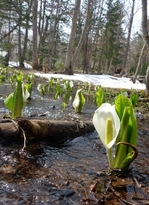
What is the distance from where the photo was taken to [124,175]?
1.31 m

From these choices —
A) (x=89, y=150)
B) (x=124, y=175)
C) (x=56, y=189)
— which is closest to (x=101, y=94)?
(x=89, y=150)

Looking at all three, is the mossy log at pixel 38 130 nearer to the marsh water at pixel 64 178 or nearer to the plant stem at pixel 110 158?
the marsh water at pixel 64 178

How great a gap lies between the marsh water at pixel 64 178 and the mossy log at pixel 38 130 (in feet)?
0.20

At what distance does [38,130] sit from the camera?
1661 millimetres

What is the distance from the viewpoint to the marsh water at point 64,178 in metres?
1.05

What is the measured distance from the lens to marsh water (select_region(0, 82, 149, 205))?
3.45 ft

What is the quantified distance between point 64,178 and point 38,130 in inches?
20.3

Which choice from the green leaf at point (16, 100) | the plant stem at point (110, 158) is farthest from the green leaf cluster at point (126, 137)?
the green leaf at point (16, 100)

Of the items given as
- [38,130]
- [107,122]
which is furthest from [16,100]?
[107,122]

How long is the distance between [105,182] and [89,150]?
1.80 ft

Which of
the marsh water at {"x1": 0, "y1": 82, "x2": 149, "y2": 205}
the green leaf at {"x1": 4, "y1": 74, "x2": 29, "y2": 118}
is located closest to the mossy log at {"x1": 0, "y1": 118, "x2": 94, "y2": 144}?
the marsh water at {"x1": 0, "y1": 82, "x2": 149, "y2": 205}

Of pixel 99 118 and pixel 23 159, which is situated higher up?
pixel 99 118

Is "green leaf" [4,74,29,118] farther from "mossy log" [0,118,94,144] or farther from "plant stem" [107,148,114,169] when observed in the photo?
"plant stem" [107,148,114,169]

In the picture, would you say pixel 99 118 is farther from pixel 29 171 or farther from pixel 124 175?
pixel 29 171
